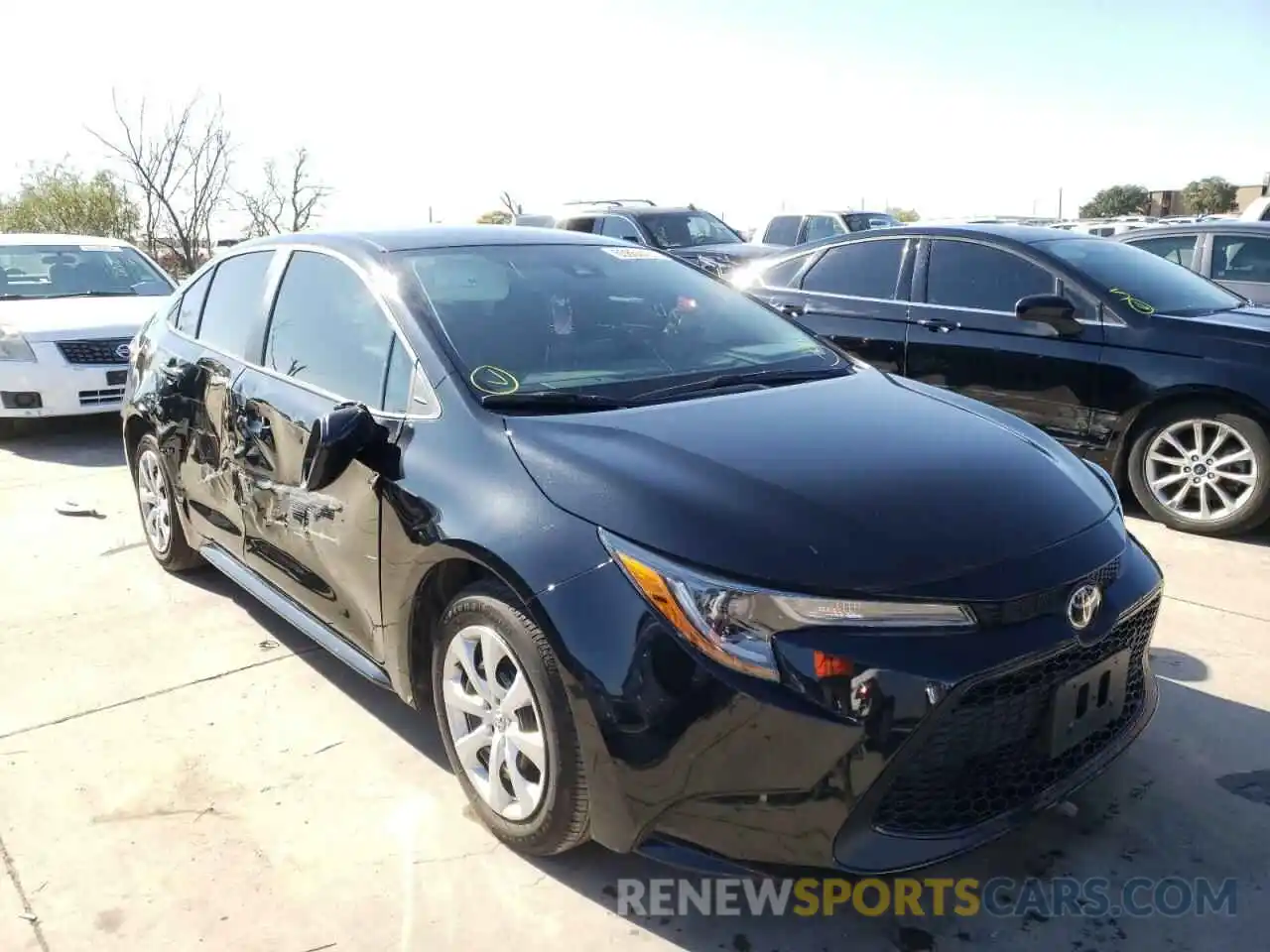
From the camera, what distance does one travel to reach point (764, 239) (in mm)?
15445

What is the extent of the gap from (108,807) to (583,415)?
177 cm

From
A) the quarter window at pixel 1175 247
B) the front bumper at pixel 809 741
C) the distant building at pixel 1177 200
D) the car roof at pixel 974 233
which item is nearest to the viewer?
the front bumper at pixel 809 741

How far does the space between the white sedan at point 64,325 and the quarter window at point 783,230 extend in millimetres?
→ 8950

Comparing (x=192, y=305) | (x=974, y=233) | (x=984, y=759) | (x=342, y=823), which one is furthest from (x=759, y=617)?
(x=974, y=233)

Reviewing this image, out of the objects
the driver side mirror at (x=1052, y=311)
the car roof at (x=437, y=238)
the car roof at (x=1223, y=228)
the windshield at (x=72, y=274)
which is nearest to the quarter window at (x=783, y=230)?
the car roof at (x=1223, y=228)


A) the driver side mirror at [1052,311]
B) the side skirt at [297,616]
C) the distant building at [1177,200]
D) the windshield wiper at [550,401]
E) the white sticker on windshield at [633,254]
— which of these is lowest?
the side skirt at [297,616]

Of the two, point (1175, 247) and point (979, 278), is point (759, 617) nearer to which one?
point (979, 278)

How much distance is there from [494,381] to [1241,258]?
727cm

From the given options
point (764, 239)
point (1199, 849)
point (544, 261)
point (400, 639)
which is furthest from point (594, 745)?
point (764, 239)

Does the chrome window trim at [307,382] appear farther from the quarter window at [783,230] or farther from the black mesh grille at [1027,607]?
the quarter window at [783,230]

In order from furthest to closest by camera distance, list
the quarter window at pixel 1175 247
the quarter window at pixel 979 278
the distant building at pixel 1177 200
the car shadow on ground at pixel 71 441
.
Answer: the distant building at pixel 1177 200
the quarter window at pixel 1175 247
the car shadow on ground at pixel 71 441
the quarter window at pixel 979 278

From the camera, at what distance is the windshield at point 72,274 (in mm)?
8617

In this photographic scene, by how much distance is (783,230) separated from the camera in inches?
606

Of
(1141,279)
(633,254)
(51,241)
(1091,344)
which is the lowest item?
(1091,344)
